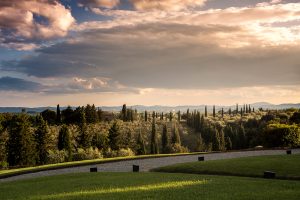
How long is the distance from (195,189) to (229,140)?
101991 mm

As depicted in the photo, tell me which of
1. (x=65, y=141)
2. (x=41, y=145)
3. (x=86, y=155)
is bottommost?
(x=86, y=155)

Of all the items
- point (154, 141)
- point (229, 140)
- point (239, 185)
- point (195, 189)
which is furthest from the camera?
point (229, 140)

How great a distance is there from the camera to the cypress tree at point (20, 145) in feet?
220

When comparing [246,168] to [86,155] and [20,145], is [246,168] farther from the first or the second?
[20,145]

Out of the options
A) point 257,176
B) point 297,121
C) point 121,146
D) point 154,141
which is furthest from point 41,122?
point 297,121

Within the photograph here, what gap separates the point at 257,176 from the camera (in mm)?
31453

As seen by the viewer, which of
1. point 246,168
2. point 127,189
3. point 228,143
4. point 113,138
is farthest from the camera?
point 228,143

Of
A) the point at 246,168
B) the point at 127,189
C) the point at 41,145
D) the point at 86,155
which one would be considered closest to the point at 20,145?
the point at 41,145

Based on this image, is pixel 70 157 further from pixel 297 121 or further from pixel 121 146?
pixel 297 121

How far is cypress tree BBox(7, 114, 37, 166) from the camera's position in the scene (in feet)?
220

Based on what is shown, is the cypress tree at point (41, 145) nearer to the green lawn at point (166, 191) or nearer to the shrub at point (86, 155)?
the shrub at point (86, 155)

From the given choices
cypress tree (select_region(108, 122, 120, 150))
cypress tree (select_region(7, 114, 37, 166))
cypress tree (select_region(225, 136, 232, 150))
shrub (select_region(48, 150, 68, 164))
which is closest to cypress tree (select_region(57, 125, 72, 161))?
shrub (select_region(48, 150, 68, 164))

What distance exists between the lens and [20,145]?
67.1 metres

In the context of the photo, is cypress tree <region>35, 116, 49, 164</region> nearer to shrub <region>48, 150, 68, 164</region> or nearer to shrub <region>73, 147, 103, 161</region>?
shrub <region>48, 150, 68, 164</region>
